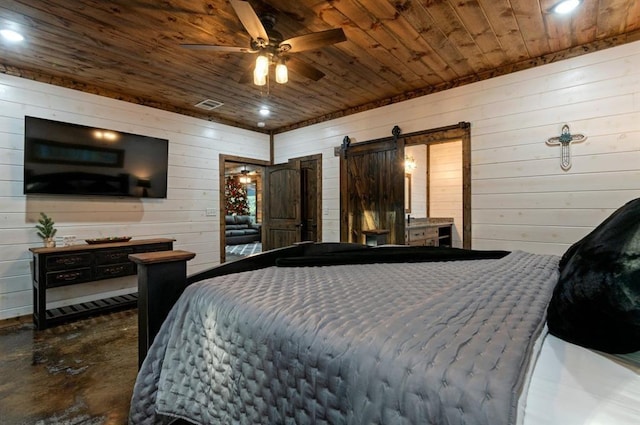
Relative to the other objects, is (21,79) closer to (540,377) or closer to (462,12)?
(462,12)

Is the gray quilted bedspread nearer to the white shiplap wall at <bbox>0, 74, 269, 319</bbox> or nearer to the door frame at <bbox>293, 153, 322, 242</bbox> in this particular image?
the white shiplap wall at <bbox>0, 74, 269, 319</bbox>

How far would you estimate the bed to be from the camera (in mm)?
621

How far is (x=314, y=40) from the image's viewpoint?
2.28 metres

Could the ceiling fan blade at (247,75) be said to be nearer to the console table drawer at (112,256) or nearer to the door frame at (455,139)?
the door frame at (455,139)

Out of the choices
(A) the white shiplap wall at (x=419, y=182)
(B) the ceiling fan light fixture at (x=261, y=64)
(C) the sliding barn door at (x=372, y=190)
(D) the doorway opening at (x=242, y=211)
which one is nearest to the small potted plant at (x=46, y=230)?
(B) the ceiling fan light fixture at (x=261, y=64)

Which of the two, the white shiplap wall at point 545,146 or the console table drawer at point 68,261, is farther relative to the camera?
the console table drawer at point 68,261

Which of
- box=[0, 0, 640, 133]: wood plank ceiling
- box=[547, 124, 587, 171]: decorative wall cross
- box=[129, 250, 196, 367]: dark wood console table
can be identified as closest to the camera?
box=[129, 250, 196, 367]: dark wood console table

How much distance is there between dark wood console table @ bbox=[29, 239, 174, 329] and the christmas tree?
7763 millimetres

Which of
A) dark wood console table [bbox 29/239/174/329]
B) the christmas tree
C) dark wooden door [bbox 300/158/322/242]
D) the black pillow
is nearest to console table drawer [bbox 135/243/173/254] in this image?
dark wood console table [bbox 29/239/174/329]

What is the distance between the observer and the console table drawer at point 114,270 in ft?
11.3

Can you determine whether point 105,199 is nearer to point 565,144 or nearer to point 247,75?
point 247,75

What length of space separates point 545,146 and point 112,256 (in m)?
4.73

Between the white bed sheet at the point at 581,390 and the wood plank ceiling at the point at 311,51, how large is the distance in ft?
7.94

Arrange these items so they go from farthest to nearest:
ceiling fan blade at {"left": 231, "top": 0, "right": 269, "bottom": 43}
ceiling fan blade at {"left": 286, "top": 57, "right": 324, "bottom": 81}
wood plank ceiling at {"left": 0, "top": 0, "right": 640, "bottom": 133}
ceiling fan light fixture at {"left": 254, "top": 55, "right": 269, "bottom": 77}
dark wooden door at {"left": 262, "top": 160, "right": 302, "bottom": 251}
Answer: dark wooden door at {"left": 262, "top": 160, "right": 302, "bottom": 251} < ceiling fan blade at {"left": 286, "top": 57, "right": 324, "bottom": 81} < ceiling fan light fixture at {"left": 254, "top": 55, "right": 269, "bottom": 77} < wood plank ceiling at {"left": 0, "top": 0, "right": 640, "bottom": 133} < ceiling fan blade at {"left": 231, "top": 0, "right": 269, "bottom": 43}
